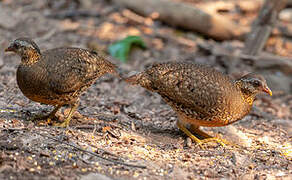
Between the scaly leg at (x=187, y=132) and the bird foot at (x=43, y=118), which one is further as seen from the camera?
the scaly leg at (x=187, y=132)

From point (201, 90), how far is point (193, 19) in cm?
574

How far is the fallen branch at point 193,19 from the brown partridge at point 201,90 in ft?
17.4

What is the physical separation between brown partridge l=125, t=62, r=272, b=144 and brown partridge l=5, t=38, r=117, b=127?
28.7 inches

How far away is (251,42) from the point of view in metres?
9.66

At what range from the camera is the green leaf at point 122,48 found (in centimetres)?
944

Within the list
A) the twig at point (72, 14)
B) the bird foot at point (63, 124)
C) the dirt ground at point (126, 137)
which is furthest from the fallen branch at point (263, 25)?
the bird foot at point (63, 124)

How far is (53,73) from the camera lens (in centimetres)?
518

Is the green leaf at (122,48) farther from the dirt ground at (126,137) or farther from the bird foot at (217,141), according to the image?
the bird foot at (217,141)

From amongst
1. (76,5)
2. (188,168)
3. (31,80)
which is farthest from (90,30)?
(188,168)

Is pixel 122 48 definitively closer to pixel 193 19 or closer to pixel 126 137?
pixel 193 19

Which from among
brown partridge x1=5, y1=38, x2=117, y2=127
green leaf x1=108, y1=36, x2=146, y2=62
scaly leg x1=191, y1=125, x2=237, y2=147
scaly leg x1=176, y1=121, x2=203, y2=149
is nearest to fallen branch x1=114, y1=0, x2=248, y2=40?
green leaf x1=108, y1=36, x2=146, y2=62

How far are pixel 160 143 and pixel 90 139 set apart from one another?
988mm

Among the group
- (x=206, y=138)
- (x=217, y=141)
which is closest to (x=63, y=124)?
(x=206, y=138)

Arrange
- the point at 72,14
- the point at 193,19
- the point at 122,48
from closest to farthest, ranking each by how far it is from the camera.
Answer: the point at 122,48
the point at 193,19
the point at 72,14
